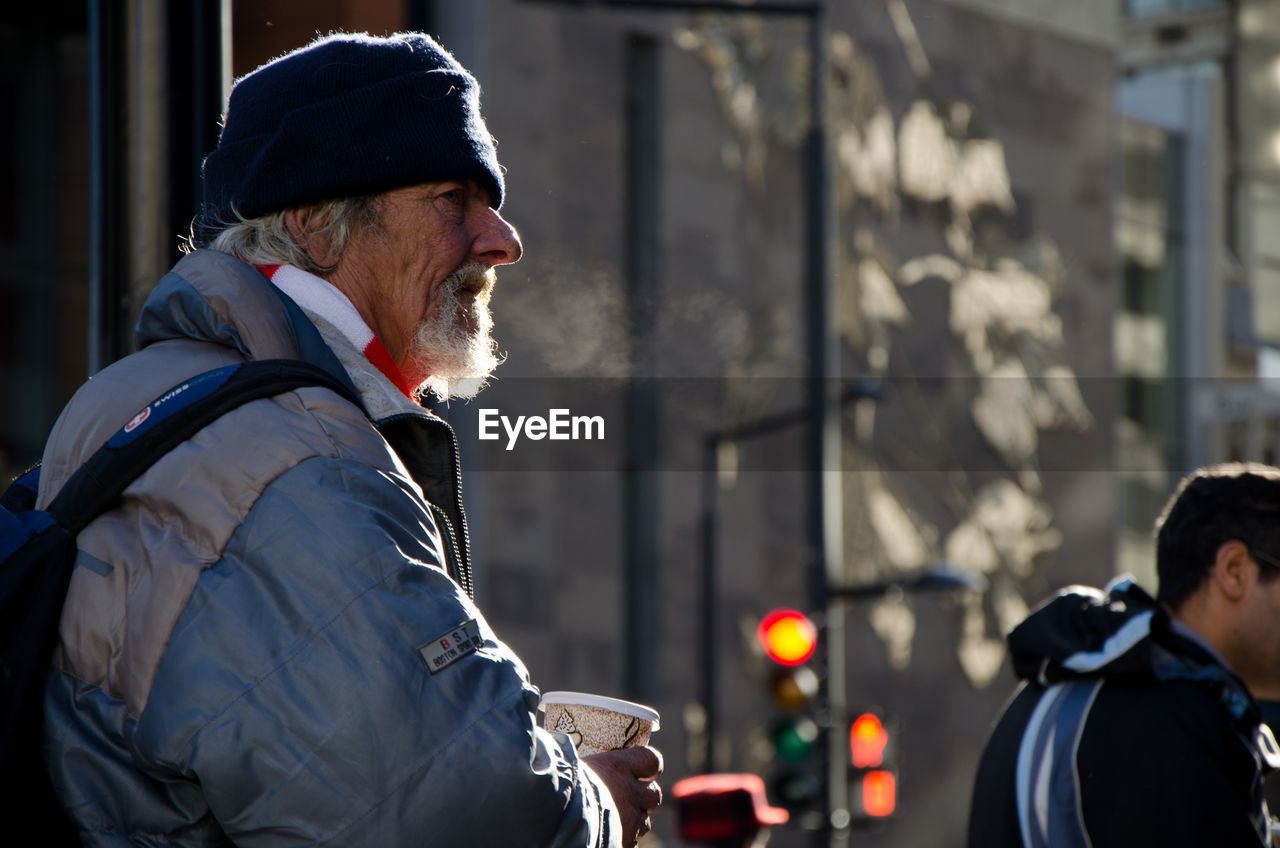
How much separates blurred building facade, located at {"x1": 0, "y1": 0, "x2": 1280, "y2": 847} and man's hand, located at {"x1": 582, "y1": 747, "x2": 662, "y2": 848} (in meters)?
4.91

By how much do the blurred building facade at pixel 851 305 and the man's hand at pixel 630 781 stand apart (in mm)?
4912

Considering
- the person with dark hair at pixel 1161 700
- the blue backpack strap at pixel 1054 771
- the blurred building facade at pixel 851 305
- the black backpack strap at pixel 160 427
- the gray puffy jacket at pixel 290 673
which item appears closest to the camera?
the gray puffy jacket at pixel 290 673

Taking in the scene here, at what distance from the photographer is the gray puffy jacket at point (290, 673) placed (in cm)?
163

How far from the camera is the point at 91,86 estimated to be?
284 cm

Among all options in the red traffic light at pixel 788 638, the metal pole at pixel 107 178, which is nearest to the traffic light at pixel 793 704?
the red traffic light at pixel 788 638

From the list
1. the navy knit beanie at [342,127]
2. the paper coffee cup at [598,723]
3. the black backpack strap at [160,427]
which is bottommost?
the paper coffee cup at [598,723]

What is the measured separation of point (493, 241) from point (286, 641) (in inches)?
32.0

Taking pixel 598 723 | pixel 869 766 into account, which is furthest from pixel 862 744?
pixel 598 723

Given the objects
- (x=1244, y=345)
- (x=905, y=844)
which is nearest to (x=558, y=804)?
(x=905, y=844)

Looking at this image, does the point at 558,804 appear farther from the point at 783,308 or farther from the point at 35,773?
the point at 783,308

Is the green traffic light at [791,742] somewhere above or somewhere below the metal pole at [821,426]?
below

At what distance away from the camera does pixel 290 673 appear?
5.42 feet

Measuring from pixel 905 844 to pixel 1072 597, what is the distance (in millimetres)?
13406

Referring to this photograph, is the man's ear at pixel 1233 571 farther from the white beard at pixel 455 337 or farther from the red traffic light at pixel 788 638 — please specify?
the red traffic light at pixel 788 638
